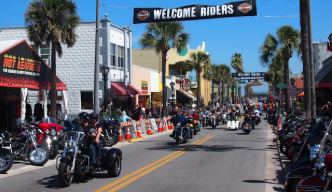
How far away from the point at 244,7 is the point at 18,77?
37.3ft

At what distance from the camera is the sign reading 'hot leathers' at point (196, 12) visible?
50.2 feet

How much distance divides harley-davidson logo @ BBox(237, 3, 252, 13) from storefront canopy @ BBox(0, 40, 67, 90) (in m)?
11.0

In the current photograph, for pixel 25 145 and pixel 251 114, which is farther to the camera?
pixel 251 114

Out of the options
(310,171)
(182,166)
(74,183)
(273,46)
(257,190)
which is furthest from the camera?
(273,46)

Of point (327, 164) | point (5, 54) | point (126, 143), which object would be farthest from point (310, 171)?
point (5, 54)

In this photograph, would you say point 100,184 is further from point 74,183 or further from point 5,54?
point 5,54

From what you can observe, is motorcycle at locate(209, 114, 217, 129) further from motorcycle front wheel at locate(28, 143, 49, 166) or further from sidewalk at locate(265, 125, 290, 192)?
motorcycle front wheel at locate(28, 143, 49, 166)

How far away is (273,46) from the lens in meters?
31.7

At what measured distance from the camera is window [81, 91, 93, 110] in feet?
99.3

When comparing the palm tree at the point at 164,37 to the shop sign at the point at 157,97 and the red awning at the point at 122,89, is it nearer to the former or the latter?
the red awning at the point at 122,89

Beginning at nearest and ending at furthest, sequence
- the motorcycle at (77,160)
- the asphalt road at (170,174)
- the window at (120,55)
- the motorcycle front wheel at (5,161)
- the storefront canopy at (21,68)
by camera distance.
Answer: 1. the motorcycle at (77,160)
2. the asphalt road at (170,174)
3. the motorcycle front wheel at (5,161)
4. the storefront canopy at (21,68)
5. the window at (120,55)

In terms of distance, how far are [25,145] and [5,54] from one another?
695 centimetres

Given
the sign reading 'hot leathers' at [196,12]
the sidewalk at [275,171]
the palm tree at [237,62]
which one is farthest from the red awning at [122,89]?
the palm tree at [237,62]

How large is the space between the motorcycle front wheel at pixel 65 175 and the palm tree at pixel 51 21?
507 inches
